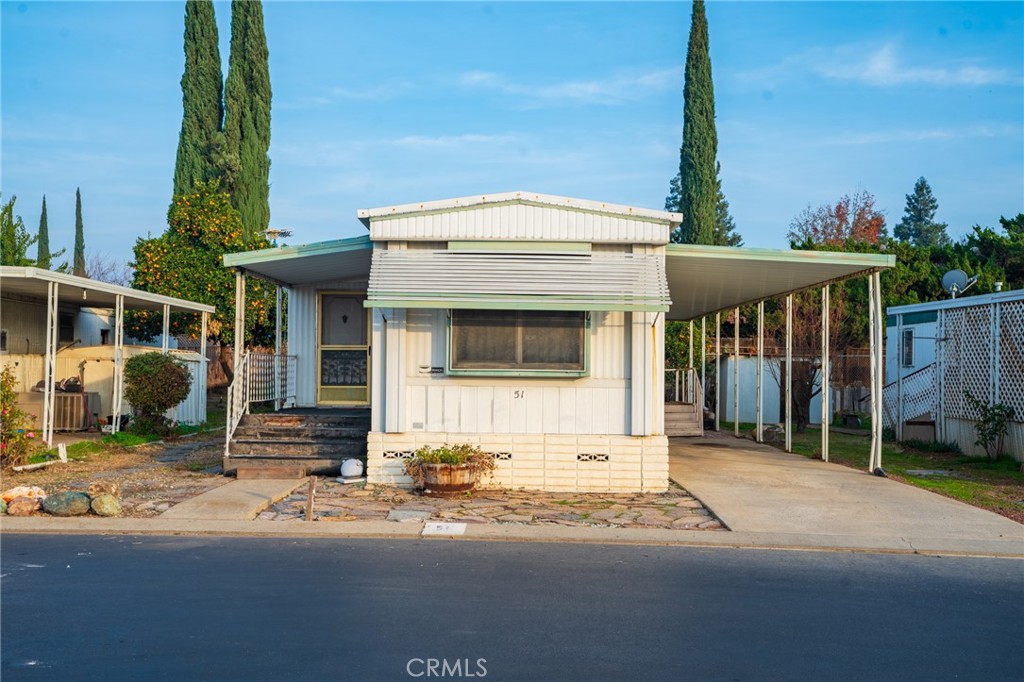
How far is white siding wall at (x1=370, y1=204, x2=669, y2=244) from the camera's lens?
12203mm

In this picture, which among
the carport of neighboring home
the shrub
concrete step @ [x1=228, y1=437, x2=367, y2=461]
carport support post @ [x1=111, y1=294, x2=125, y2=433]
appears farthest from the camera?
carport support post @ [x1=111, y1=294, x2=125, y2=433]

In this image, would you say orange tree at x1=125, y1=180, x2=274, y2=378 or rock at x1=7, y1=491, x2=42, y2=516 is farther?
orange tree at x1=125, y1=180, x2=274, y2=378

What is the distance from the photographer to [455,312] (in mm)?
12242

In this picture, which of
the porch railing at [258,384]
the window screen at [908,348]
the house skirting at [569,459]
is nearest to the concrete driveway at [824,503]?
the house skirting at [569,459]

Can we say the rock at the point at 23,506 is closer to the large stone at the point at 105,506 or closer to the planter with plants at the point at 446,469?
the large stone at the point at 105,506

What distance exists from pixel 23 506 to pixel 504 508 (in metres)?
5.35

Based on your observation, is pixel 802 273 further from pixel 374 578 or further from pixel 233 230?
pixel 233 230

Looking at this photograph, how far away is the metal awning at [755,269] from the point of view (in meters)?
12.3

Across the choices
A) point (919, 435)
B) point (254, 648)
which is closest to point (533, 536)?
point (254, 648)

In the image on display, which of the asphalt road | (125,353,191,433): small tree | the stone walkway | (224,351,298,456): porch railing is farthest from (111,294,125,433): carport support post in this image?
the asphalt road

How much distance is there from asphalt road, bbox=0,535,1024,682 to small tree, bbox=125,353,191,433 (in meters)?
9.00

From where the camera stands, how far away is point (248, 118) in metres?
34.2

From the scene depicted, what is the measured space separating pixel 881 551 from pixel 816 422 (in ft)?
57.7

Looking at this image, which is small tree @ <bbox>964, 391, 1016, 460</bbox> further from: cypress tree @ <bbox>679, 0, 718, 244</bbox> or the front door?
cypress tree @ <bbox>679, 0, 718, 244</bbox>
